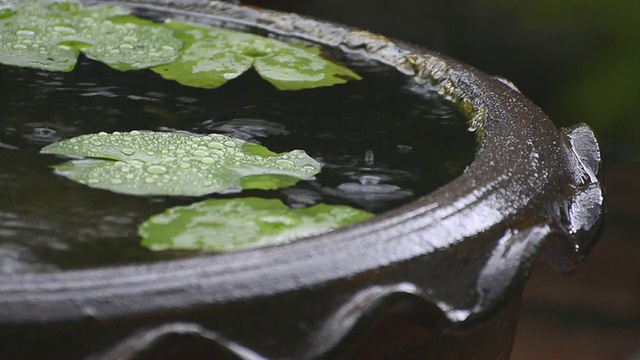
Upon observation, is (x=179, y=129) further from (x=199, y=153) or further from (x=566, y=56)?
(x=566, y=56)

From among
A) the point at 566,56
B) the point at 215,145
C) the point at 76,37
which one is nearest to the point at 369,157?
the point at 215,145

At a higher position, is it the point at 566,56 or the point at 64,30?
the point at 64,30

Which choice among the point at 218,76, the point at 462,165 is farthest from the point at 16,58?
the point at 462,165

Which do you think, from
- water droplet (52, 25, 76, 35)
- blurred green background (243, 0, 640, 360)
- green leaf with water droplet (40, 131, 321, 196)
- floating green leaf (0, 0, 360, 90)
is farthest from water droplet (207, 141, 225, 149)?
blurred green background (243, 0, 640, 360)

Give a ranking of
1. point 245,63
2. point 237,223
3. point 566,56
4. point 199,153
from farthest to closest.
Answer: point 566,56 → point 245,63 → point 199,153 → point 237,223

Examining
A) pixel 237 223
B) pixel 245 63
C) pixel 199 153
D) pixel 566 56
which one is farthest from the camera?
pixel 566 56

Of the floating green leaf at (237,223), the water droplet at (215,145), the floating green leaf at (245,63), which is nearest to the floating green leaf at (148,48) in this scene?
the floating green leaf at (245,63)
